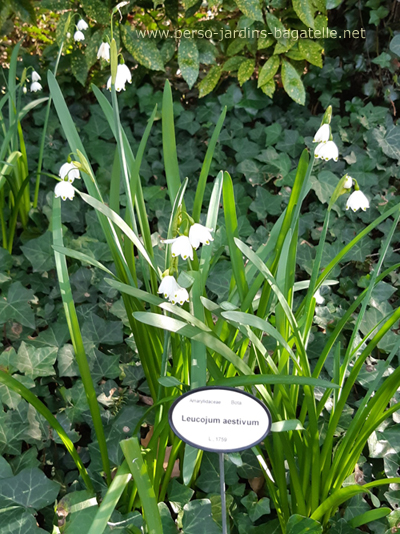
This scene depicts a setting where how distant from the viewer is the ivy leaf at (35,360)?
4.20 ft

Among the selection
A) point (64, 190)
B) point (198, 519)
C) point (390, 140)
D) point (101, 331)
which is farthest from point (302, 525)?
point (390, 140)

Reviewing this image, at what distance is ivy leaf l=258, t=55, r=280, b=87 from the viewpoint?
2322mm

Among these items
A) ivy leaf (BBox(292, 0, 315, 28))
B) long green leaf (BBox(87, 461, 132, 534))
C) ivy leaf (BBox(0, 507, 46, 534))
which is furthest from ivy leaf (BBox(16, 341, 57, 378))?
ivy leaf (BBox(292, 0, 315, 28))

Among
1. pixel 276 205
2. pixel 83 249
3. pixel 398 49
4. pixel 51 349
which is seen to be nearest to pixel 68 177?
pixel 51 349

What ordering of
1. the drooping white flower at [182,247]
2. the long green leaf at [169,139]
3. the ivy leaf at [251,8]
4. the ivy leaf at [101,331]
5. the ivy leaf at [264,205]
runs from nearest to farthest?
the drooping white flower at [182,247]
the long green leaf at [169,139]
the ivy leaf at [101,331]
the ivy leaf at [264,205]
the ivy leaf at [251,8]

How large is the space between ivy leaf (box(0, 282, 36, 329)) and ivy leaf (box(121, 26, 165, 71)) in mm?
1406

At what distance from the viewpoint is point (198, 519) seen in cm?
98

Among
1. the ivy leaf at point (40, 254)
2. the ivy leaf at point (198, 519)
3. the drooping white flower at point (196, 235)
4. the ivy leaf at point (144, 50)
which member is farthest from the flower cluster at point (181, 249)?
the ivy leaf at point (144, 50)

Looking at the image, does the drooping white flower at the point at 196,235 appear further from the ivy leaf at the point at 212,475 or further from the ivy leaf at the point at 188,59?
the ivy leaf at the point at 188,59

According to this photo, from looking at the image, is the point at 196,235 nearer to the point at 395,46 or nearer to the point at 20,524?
the point at 20,524

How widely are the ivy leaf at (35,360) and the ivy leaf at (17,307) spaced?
0.53 feet

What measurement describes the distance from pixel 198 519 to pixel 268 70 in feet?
6.72

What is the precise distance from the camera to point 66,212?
1.99m

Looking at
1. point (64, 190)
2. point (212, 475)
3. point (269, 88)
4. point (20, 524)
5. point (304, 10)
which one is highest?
point (304, 10)
